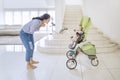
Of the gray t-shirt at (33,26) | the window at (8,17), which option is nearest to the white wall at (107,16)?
the gray t-shirt at (33,26)

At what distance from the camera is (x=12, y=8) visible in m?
14.8

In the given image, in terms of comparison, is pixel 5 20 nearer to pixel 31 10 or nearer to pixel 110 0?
pixel 31 10

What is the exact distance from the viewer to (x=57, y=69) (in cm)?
424

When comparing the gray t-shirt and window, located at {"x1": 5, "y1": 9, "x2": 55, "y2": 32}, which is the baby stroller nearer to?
the gray t-shirt

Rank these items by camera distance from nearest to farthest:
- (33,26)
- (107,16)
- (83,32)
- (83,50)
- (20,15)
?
(33,26)
(83,50)
(83,32)
(107,16)
(20,15)

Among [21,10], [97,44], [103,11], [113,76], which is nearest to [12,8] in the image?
[21,10]

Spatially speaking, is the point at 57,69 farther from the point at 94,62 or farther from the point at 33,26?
the point at 33,26

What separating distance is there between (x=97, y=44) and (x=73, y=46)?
1688 mm

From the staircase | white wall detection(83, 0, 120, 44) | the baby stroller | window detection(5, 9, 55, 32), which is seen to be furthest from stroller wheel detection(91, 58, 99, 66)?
window detection(5, 9, 55, 32)

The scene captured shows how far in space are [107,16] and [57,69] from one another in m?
3.32

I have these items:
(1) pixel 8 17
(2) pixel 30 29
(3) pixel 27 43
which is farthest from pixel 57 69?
A: (1) pixel 8 17

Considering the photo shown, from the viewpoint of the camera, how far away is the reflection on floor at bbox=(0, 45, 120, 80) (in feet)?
12.3

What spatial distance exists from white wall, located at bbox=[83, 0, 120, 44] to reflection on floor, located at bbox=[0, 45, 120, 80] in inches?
38.7

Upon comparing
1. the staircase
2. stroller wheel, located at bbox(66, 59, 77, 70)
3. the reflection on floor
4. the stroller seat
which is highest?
the stroller seat
